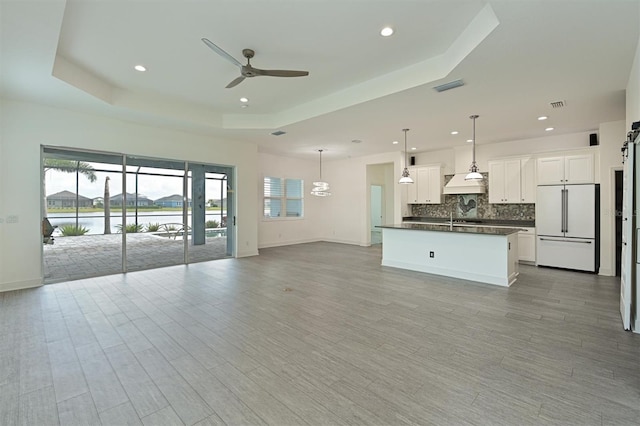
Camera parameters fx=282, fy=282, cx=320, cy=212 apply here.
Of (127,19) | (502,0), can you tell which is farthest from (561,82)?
(127,19)

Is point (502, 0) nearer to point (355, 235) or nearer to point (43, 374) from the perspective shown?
point (43, 374)

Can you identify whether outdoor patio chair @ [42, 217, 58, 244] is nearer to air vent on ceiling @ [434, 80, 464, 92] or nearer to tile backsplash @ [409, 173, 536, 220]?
air vent on ceiling @ [434, 80, 464, 92]

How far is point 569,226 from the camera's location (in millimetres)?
5980

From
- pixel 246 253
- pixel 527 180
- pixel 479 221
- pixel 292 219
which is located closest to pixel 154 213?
pixel 246 253

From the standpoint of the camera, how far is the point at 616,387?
7.02 feet

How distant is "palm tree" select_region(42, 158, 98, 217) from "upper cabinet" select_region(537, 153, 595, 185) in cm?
954

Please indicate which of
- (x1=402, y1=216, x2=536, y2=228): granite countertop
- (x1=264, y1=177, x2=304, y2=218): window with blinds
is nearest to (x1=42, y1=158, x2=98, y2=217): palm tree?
(x1=264, y1=177, x2=304, y2=218): window with blinds

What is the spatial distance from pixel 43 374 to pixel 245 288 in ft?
8.58

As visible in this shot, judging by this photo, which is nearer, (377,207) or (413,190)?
(413,190)

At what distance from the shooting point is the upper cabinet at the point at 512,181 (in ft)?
22.1

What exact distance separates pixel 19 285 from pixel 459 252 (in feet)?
25.3

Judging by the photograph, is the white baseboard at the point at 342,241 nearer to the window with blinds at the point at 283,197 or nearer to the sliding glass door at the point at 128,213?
the window with blinds at the point at 283,197

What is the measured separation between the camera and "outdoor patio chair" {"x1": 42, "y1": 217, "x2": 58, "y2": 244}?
16.5 ft

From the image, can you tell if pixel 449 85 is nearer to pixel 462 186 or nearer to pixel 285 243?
pixel 462 186
